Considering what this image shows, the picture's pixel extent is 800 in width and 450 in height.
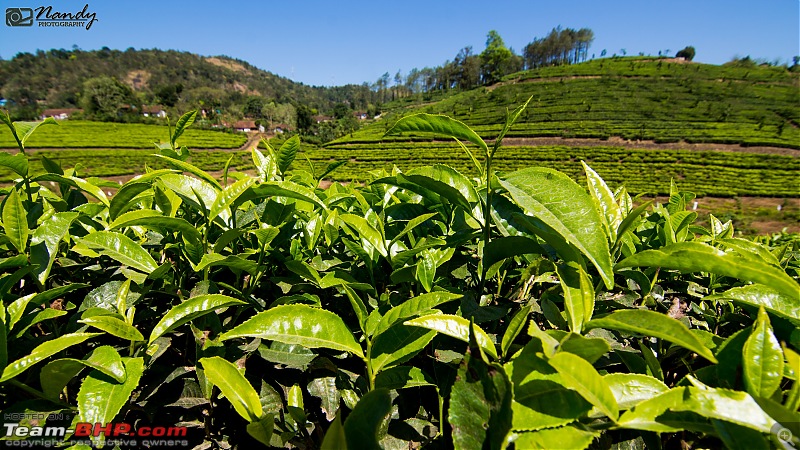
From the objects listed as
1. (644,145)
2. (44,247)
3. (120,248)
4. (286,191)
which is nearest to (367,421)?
(286,191)

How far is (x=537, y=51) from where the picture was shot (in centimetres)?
9194

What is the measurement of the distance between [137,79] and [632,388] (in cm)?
16411

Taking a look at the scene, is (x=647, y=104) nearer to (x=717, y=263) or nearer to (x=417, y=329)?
(x=717, y=263)

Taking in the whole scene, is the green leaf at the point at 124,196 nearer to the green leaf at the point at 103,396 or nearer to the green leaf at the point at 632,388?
the green leaf at the point at 103,396

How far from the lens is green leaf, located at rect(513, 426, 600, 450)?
1.75 ft

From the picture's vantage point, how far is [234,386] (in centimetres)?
71

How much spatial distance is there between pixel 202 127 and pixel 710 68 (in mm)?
95028

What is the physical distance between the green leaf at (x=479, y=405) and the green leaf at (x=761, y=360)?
381 mm

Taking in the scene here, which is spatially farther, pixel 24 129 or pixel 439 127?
pixel 24 129

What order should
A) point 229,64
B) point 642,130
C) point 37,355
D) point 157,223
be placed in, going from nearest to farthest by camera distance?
point 37,355 → point 157,223 → point 642,130 → point 229,64

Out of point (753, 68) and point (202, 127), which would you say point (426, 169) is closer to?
point (202, 127)

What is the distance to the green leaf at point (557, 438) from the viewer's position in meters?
0.53

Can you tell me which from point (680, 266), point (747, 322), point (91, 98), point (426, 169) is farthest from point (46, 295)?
point (91, 98)

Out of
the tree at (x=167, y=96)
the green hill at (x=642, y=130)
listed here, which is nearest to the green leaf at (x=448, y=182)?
the green hill at (x=642, y=130)
